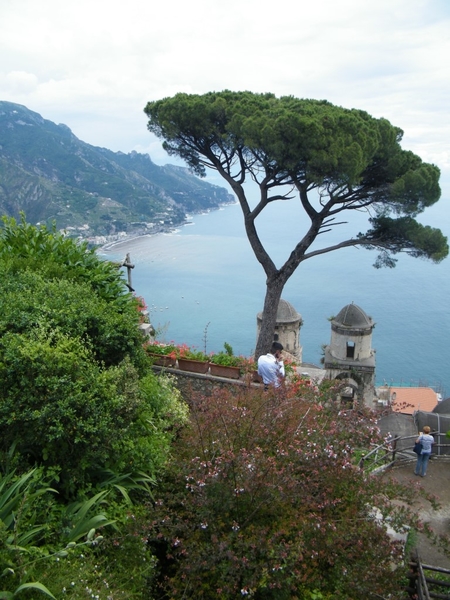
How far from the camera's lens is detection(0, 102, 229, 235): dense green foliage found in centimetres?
8938

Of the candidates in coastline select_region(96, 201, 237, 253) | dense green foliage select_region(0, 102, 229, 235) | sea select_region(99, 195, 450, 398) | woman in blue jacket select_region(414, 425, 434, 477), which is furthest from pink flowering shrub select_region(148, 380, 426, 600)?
dense green foliage select_region(0, 102, 229, 235)

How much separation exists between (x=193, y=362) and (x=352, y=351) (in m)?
10.5

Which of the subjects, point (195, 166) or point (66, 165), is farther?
point (66, 165)

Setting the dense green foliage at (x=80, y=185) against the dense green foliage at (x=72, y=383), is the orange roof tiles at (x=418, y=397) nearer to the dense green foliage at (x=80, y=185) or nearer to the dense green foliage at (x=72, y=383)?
the dense green foliage at (x=72, y=383)

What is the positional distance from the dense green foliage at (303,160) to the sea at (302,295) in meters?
19.4

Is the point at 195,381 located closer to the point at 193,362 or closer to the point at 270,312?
the point at 193,362

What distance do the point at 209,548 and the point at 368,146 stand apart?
10.4m

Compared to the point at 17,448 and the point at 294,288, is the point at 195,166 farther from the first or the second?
the point at 294,288

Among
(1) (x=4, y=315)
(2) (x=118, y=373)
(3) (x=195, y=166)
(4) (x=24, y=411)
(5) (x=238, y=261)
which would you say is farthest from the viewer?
(5) (x=238, y=261)

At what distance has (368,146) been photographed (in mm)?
11570

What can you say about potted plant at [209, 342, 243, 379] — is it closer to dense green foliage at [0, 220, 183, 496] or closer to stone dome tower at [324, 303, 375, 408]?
dense green foliage at [0, 220, 183, 496]

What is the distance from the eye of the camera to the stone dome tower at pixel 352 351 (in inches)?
675

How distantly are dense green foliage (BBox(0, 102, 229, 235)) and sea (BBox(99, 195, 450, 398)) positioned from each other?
826 centimetres

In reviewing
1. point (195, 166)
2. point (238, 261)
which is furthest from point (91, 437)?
point (238, 261)
